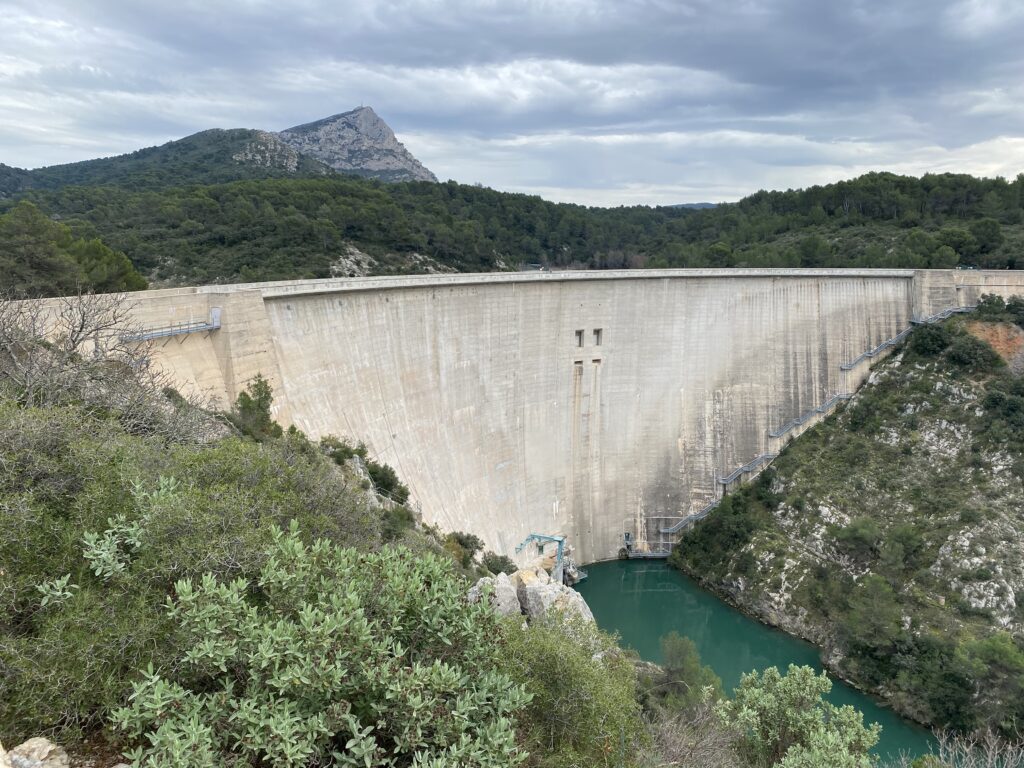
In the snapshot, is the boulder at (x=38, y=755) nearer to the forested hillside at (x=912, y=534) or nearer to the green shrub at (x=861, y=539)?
the forested hillside at (x=912, y=534)

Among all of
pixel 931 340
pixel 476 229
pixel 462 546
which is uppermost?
pixel 476 229

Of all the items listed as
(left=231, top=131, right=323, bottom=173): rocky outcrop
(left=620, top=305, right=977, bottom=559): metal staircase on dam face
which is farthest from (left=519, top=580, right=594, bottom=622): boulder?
(left=231, top=131, right=323, bottom=173): rocky outcrop

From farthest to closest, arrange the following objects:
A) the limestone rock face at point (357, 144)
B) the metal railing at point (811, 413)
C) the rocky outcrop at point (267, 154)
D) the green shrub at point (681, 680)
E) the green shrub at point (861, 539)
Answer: the limestone rock face at point (357, 144) < the rocky outcrop at point (267, 154) < the metal railing at point (811, 413) < the green shrub at point (861, 539) < the green shrub at point (681, 680)

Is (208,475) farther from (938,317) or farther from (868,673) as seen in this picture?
(938,317)

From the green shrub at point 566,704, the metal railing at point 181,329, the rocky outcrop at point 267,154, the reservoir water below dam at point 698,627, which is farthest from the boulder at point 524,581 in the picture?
the rocky outcrop at point 267,154

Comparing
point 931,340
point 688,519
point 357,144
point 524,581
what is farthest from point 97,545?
point 357,144

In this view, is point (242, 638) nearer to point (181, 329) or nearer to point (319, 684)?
point (319, 684)
